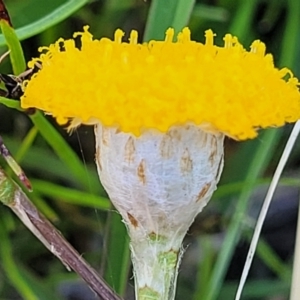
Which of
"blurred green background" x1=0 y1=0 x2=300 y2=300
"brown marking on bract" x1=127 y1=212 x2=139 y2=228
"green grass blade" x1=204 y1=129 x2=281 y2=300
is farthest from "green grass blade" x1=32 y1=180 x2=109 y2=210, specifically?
"brown marking on bract" x1=127 y1=212 x2=139 y2=228

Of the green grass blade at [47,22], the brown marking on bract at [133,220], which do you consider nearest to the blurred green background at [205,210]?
the green grass blade at [47,22]

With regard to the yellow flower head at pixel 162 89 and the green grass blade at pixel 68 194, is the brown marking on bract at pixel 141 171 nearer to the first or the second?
the yellow flower head at pixel 162 89

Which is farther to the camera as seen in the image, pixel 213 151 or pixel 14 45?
pixel 14 45

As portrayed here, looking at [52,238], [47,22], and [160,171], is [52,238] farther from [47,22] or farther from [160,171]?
[47,22]

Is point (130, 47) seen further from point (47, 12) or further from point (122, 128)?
point (47, 12)

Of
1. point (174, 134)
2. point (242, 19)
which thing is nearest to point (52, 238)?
point (174, 134)

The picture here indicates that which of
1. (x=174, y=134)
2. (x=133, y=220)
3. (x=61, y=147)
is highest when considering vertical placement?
(x=174, y=134)
